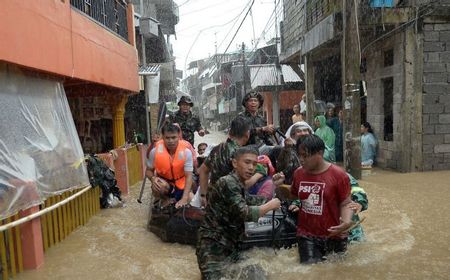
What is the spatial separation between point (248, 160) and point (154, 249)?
2.58 meters

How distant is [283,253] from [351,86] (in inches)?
222

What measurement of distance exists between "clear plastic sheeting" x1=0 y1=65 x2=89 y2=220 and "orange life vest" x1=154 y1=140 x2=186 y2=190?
1.35 meters

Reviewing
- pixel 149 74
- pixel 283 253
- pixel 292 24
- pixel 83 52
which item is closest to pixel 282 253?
pixel 283 253

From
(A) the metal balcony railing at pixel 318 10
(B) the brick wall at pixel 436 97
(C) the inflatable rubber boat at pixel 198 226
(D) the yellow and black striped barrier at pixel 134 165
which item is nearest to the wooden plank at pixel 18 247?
(C) the inflatable rubber boat at pixel 198 226

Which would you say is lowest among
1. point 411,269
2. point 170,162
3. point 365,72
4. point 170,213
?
point 411,269

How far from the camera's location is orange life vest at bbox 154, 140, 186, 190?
583 centimetres

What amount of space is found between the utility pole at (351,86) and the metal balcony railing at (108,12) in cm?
537

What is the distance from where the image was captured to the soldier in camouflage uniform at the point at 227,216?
356cm

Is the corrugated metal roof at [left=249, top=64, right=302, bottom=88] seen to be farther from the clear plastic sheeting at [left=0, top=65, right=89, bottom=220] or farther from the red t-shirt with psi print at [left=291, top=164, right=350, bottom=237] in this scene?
the red t-shirt with psi print at [left=291, top=164, right=350, bottom=237]

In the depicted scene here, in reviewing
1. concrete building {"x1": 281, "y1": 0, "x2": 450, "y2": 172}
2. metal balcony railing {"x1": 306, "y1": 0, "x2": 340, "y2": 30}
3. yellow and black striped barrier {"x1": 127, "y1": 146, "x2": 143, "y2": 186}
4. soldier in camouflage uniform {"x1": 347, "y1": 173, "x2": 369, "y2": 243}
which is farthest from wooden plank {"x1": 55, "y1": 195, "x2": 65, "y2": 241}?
metal balcony railing {"x1": 306, "y1": 0, "x2": 340, "y2": 30}

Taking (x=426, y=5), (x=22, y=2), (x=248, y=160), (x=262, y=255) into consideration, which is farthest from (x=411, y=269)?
(x=426, y=5)

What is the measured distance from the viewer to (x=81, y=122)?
11.1 meters

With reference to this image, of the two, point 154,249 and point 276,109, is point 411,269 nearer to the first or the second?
point 154,249

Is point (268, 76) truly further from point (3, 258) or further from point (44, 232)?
point (3, 258)
